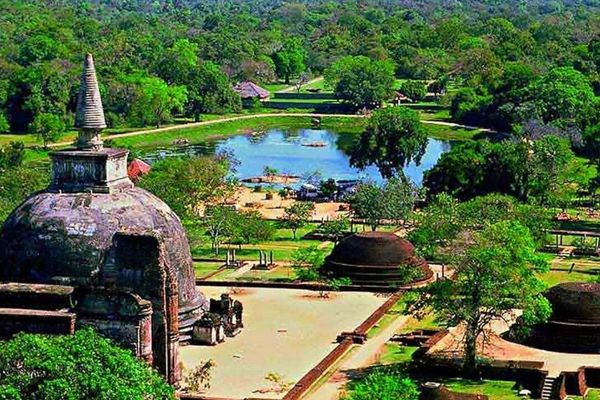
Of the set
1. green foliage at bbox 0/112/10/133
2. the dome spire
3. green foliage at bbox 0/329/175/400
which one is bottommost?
green foliage at bbox 0/112/10/133

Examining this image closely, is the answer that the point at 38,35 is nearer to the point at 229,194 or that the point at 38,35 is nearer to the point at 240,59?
the point at 240,59

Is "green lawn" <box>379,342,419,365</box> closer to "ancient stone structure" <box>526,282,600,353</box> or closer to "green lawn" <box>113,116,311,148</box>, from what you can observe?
"ancient stone structure" <box>526,282,600,353</box>

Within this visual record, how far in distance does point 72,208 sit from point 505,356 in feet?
50.7

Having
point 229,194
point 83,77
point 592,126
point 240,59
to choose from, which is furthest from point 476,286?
point 240,59

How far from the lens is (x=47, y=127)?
112812mm

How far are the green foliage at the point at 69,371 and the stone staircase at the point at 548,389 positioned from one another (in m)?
14.5

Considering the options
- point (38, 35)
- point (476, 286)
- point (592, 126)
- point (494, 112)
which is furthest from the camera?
point (38, 35)

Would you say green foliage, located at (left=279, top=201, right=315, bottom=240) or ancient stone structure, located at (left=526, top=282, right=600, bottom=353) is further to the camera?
green foliage, located at (left=279, top=201, right=315, bottom=240)

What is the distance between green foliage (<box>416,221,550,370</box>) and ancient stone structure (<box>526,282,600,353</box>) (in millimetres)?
3042

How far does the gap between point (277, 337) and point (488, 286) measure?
9.10 meters

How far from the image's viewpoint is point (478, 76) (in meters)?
152

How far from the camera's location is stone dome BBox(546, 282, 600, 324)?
4778 centimetres

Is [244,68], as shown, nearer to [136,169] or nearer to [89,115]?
[136,169]

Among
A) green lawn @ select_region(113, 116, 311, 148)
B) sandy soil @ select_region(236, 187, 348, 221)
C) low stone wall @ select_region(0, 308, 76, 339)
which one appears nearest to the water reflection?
green lawn @ select_region(113, 116, 311, 148)
